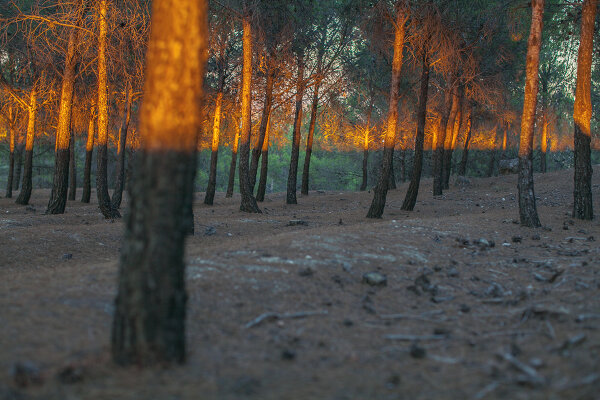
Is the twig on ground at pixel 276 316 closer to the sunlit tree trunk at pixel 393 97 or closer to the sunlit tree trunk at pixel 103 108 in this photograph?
the sunlit tree trunk at pixel 393 97

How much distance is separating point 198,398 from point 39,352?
1255 millimetres

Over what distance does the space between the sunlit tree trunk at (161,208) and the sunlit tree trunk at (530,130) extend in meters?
9.66

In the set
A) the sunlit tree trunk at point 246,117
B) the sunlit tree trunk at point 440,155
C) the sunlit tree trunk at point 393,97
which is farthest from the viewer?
the sunlit tree trunk at point 440,155

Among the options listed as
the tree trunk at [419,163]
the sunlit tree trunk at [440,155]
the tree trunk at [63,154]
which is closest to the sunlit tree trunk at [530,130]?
the tree trunk at [419,163]

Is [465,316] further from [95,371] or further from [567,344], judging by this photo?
[95,371]

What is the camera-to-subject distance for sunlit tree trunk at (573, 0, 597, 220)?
12.0 metres

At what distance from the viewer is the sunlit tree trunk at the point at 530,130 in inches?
426

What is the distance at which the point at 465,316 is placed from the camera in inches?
182

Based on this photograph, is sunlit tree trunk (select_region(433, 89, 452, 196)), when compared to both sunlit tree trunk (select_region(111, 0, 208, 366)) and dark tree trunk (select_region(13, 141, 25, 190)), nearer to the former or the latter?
sunlit tree trunk (select_region(111, 0, 208, 366))

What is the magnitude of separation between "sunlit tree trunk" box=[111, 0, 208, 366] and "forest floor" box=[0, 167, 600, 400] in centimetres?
22

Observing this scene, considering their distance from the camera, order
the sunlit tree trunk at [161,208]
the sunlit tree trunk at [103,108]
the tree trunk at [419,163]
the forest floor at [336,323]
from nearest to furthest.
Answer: the forest floor at [336,323] < the sunlit tree trunk at [161,208] < the sunlit tree trunk at [103,108] < the tree trunk at [419,163]

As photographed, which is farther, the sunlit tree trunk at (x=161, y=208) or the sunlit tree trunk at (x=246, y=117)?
the sunlit tree trunk at (x=246, y=117)

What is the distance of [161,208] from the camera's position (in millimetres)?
3123

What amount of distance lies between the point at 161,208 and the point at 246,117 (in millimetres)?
12826
